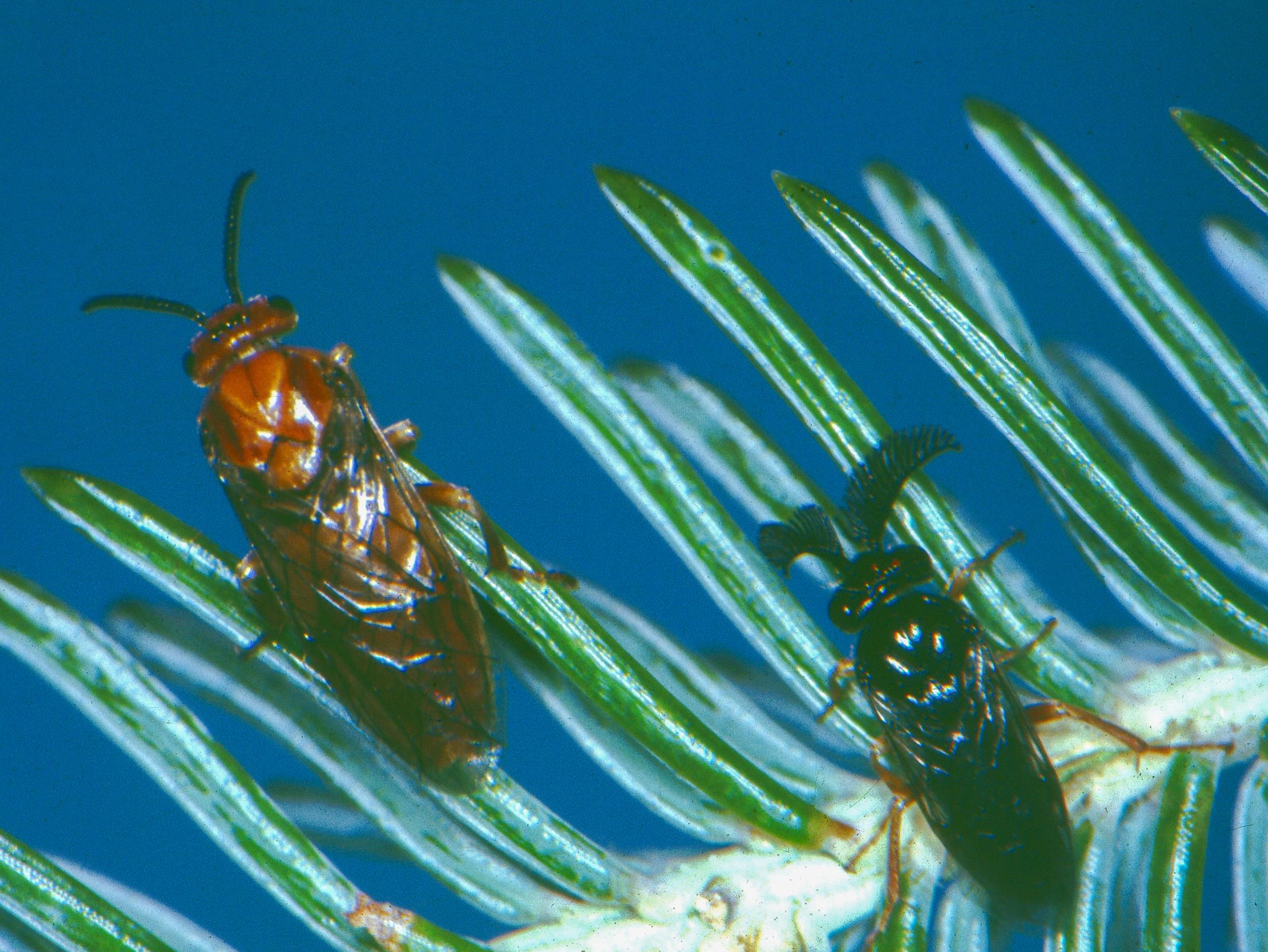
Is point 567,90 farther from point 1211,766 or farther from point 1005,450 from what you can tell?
point 1211,766

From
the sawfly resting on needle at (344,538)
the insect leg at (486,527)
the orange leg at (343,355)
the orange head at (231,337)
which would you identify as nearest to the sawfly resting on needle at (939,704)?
the insect leg at (486,527)

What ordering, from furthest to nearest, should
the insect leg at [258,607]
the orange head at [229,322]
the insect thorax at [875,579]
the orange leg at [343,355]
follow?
1. the orange leg at [343,355]
2. the orange head at [229,322]
3. the insect thorax at [875,579]
4. the insect leg at [258,607]

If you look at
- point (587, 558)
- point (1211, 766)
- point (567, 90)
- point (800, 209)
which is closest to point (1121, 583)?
point (1211, 766)

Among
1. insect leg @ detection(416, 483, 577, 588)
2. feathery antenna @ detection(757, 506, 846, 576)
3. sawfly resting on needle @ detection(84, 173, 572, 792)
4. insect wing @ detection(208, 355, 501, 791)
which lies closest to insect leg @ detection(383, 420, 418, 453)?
sawfly resting on needle @ detection(84, 173, 572, 792)

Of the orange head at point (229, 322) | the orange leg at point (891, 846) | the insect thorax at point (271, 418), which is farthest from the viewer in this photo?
the orange head at point (229, 322)

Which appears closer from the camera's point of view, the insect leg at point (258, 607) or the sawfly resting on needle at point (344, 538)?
the insect leg at point (258, 607)

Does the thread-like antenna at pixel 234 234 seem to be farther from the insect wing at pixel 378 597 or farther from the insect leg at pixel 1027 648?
the insect leg at pixel 1027 648

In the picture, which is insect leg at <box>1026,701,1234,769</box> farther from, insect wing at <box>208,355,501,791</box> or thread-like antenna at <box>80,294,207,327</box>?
thread-like antenna at <box>80,294,207,327</box>

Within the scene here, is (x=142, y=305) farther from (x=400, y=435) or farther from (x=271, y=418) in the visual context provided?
(x=400, y=435)
